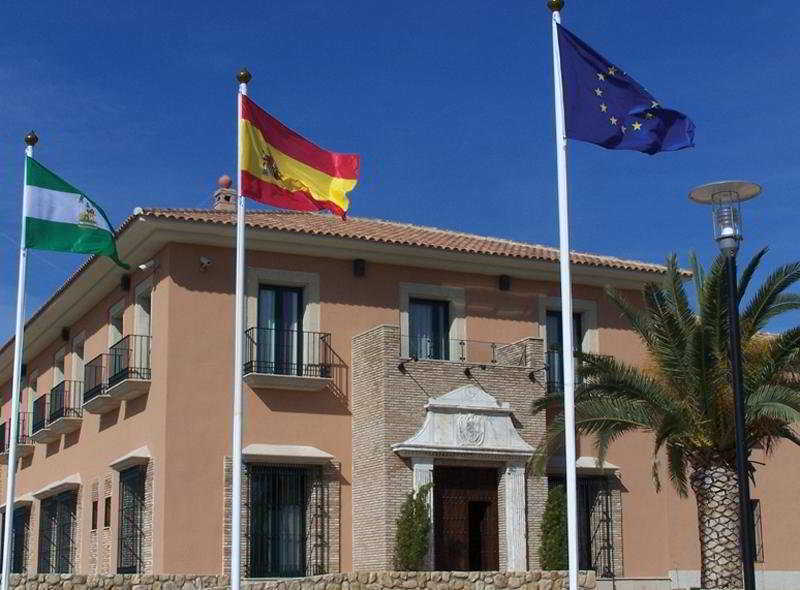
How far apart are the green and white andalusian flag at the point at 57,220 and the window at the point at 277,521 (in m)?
7.10

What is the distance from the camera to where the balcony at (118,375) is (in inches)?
1057

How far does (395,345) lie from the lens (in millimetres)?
26266

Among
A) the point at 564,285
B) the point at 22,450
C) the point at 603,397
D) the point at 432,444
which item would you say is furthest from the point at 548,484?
the point at 22,450

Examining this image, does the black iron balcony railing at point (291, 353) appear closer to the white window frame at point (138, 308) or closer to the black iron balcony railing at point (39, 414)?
the white window frame at point (138, 308)

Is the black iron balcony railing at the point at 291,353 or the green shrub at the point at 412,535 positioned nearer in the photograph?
the green shrub at the point at 412,535

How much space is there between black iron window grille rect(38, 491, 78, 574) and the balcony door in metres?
7.74

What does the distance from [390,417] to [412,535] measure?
2472mm

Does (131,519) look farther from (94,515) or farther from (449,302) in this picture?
(449,302)

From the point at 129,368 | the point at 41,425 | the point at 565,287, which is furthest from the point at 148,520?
the point at 565,287

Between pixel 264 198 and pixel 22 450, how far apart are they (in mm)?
21166

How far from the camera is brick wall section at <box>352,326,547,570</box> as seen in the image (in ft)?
83.8

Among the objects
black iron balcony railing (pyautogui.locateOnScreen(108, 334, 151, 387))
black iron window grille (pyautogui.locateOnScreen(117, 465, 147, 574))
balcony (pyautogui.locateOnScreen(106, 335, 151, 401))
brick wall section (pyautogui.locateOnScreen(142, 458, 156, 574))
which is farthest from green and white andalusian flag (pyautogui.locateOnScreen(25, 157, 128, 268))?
black iron window grille (pyautogui.locateOnScreen(117, 465, 147, 574))

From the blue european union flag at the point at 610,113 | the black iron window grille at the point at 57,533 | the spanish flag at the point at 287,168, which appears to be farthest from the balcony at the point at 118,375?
the blue european union flag at the point at 610,113

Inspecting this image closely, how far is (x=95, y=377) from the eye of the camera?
29328 millimetres
